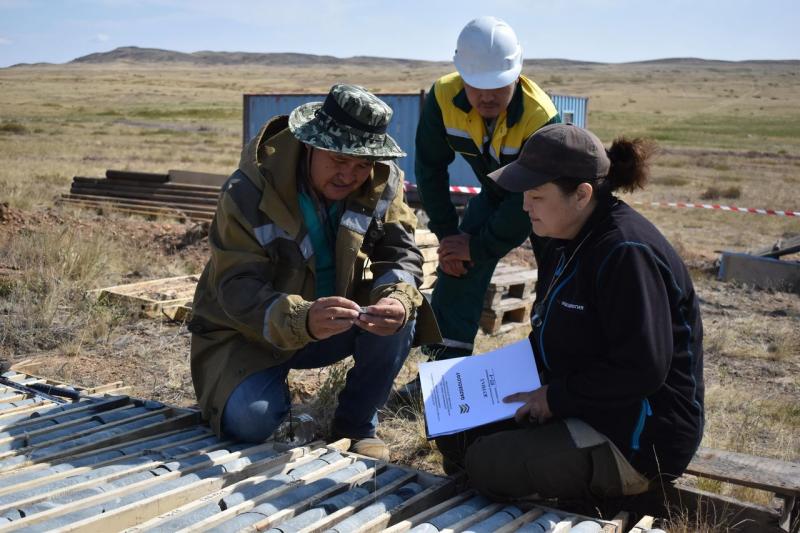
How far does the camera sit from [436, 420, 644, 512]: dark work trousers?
3.01m

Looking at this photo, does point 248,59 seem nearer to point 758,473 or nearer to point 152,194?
point 152,194

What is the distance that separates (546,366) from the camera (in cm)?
326

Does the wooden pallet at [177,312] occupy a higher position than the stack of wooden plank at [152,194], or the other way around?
the stack of wooden plank at [152,194]

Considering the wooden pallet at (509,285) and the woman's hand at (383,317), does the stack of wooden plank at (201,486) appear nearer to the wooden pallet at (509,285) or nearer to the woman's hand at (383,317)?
the woman's hand at (383,317)

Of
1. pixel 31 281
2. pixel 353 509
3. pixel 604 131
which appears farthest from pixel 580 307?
pixel 604 131

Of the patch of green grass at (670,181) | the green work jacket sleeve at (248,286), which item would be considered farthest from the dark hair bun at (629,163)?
the patch of green grass at (670,181)

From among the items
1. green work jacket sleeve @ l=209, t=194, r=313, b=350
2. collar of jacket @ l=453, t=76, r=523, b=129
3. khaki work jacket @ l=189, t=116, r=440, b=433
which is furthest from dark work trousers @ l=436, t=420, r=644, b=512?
collar of jacket @ l=453, t=76, r=523, b=129

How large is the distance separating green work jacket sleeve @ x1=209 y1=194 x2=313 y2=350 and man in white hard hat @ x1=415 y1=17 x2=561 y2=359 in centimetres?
147

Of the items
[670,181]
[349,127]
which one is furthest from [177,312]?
[670,181]

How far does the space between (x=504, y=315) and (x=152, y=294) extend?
2.87 m

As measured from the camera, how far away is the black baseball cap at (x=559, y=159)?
2.94 meters

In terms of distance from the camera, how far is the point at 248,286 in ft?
11.4

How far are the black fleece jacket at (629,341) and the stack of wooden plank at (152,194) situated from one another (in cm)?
900

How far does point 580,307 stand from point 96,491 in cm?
179
